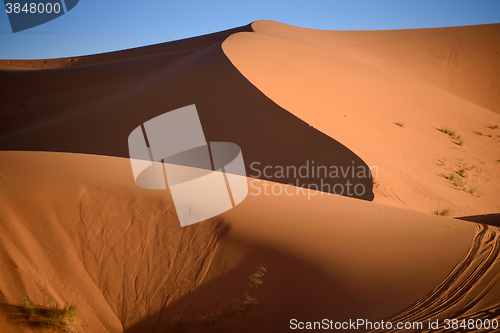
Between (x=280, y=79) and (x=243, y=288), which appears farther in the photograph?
(x=280, y=79)

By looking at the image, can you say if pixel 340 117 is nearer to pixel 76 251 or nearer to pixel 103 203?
pixel 103 203

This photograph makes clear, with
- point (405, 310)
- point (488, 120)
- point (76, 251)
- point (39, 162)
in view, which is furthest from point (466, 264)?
point (488, 120)

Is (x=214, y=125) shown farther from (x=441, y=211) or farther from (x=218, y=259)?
(x=218, y=259)

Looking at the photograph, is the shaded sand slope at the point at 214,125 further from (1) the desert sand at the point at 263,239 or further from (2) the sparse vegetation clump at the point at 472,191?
(2) the sparse vegetation clump at the point at 472,191

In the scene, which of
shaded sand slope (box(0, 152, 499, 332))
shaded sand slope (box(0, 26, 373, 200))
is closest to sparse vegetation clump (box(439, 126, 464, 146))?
shaded sand slope (box(0, 26, 373, 200))

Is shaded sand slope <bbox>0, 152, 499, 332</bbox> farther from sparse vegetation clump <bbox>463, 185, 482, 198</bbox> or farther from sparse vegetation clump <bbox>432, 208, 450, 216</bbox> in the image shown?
sparse vegetation clump <bbox>463, 185, 482, 198</bbox>

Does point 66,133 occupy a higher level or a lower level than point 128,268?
lower

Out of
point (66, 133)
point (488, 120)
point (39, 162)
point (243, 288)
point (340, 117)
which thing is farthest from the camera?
point (488, 120)

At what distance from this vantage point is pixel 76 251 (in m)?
3.92

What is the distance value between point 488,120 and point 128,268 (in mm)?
16036

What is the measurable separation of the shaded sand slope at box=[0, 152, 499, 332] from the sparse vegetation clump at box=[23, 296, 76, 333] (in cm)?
10

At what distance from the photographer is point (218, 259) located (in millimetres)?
3863

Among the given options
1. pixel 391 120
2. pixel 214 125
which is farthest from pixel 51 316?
pixel 391 120

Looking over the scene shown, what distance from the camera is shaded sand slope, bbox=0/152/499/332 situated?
312 cm
